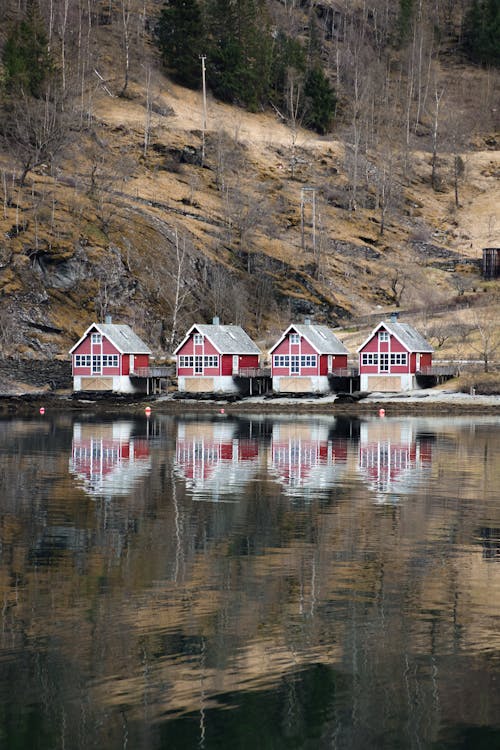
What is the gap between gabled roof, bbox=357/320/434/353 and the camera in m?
98.9

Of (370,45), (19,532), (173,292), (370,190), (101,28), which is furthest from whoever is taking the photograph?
(370,45)

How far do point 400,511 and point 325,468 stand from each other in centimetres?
1393

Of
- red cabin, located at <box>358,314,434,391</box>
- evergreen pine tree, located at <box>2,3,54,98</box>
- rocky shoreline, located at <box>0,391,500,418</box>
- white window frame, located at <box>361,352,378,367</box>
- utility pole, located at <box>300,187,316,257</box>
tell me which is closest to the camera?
rocky shoreline, located at <box>0,391,500,418</box>

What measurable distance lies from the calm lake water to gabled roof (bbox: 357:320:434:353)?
51.5 m

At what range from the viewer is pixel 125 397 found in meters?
102

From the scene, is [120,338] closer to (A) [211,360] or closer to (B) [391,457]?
(A) [211,360]

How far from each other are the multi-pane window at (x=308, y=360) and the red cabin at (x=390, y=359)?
3868 mm

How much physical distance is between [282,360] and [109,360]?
48.0 ft

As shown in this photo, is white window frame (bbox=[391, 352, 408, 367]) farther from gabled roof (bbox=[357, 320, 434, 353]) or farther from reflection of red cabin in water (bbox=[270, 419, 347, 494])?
reflection of red cabin in water (bbox=[270, 419, 347, 494])

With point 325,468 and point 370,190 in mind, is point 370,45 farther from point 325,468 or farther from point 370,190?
point 325,468

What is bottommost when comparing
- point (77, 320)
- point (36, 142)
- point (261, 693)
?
point (261, 693)

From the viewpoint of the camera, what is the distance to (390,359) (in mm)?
99625

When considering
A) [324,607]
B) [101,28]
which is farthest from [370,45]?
[324,607]

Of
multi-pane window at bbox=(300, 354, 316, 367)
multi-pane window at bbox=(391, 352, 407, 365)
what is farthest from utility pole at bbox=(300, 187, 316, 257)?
multi-pane window at bbox=(391, 352, 407, 365)
